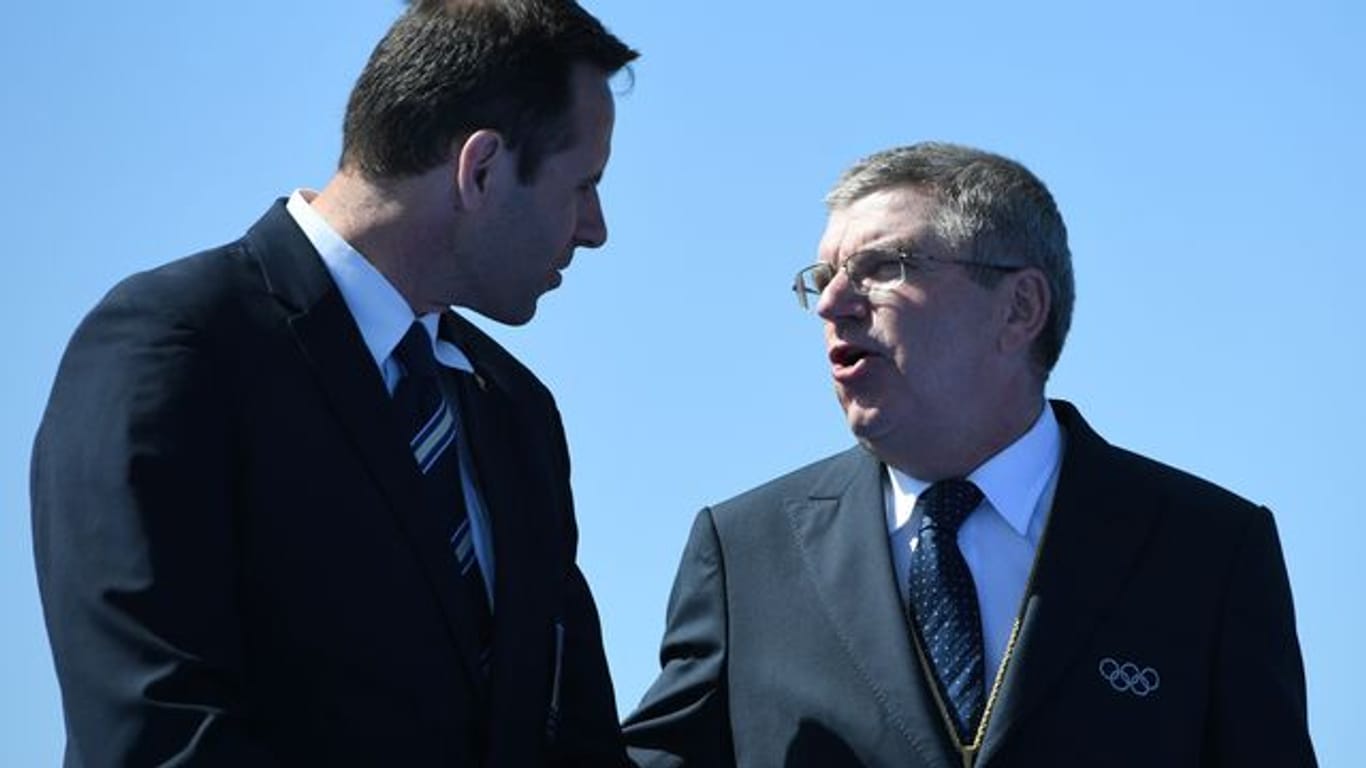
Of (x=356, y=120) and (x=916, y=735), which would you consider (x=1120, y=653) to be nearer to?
(x=916, y=735)

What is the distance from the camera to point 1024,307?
23.2 feet

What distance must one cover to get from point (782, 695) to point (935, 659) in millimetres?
440

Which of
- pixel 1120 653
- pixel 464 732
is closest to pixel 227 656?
pixel 464 732

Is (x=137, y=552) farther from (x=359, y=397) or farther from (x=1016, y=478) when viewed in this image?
(x=1016, y=478)

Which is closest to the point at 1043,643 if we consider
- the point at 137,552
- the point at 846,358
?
the point at 846,358

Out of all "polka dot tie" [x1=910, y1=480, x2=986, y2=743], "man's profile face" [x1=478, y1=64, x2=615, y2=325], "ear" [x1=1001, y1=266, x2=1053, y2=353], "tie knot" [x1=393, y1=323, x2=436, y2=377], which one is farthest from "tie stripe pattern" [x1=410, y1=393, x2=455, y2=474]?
"ear" [x1=1001, y1=266, x2=1053, y2=353]

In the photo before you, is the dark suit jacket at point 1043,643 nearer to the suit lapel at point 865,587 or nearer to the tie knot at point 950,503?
the suit lapel at point 865,587

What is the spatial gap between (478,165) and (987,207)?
2190 mm

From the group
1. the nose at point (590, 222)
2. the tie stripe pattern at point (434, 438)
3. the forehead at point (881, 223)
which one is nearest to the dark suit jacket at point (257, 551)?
the tie stripe pattern at point (434, 438)

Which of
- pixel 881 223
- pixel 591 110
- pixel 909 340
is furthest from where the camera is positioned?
pixel 881 223

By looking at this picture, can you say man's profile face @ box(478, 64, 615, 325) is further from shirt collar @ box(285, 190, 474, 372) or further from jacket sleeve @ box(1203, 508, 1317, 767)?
jacket sleeve @ box(1203, 508, 1317, 767)

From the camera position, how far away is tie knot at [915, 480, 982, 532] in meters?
6.63

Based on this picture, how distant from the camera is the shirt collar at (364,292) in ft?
17.3

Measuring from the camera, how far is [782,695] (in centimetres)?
638
